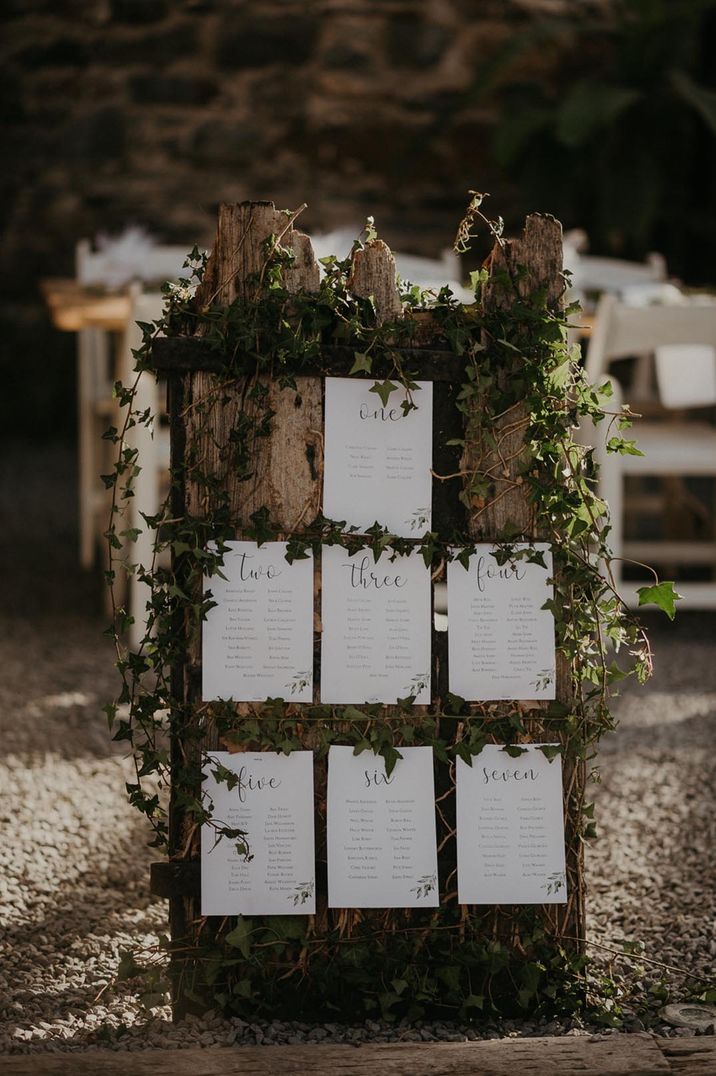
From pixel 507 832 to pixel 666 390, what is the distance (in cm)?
234

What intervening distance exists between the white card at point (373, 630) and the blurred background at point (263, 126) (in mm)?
4970

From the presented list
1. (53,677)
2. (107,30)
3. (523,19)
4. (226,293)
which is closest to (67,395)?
(107,30)

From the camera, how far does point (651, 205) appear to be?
18.4 ft

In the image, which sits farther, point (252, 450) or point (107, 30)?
point (107, 30)

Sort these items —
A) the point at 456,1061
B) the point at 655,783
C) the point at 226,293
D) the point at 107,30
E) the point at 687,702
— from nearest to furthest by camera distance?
1. the point at 456,1061
2. the point at 226,293
3. the point at 655,783
4. the point at 687,702
5. the point at 107,30

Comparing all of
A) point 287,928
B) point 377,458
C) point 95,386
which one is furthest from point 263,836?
point 95,386

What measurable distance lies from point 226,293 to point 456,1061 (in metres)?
0.94

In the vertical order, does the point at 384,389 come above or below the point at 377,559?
above

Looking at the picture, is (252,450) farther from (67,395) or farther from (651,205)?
(67,395)

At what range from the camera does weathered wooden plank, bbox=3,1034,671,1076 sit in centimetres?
134

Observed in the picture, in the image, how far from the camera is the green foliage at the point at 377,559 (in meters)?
1.54

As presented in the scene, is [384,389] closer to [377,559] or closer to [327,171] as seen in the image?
[377,559]

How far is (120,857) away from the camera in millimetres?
2119

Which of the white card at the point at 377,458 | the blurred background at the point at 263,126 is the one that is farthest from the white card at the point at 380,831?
the blurred background at the point at 263,126
